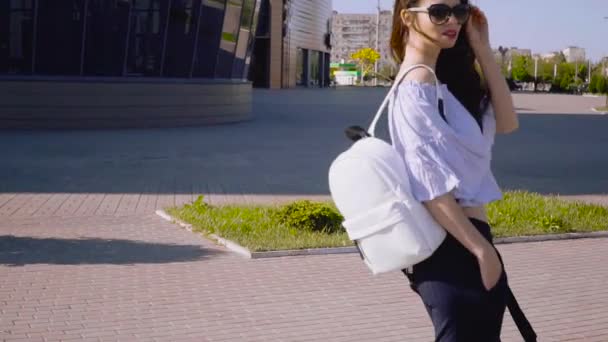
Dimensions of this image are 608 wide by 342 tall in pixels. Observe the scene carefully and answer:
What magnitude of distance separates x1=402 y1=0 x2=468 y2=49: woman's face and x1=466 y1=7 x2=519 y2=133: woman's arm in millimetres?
127

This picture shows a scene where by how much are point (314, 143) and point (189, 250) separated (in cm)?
1393

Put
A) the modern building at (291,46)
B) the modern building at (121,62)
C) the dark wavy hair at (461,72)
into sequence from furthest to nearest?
the modern building at (291,46) < the modern building at (121,62) < the dark wavy hair at (461,72)

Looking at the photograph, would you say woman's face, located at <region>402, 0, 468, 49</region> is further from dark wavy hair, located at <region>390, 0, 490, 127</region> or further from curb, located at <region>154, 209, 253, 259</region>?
curb, located at <region>154, 209, 253, 259</region>

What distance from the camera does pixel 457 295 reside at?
3.00m

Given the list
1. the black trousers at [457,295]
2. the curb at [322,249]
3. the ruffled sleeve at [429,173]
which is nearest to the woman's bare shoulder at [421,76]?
the ruffled sleeve at [429,173]

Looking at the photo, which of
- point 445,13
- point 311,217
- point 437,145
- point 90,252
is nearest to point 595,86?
point 311,217

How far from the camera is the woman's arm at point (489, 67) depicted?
3250 millimetres

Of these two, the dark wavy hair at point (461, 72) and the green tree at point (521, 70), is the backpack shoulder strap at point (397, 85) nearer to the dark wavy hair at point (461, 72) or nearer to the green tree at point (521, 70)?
the dark wavy hair at point (461, 72)

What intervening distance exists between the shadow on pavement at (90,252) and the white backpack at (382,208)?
18.4 ft

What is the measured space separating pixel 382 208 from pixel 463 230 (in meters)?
0.26

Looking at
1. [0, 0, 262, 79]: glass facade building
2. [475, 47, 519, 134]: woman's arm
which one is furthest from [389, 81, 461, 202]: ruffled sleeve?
[0, 0, 262, 79]: glass facade building

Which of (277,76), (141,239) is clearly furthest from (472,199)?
(277,76)

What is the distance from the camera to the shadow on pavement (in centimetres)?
845

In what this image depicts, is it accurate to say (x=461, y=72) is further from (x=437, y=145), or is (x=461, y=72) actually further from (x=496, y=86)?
(x=437, y=145)
